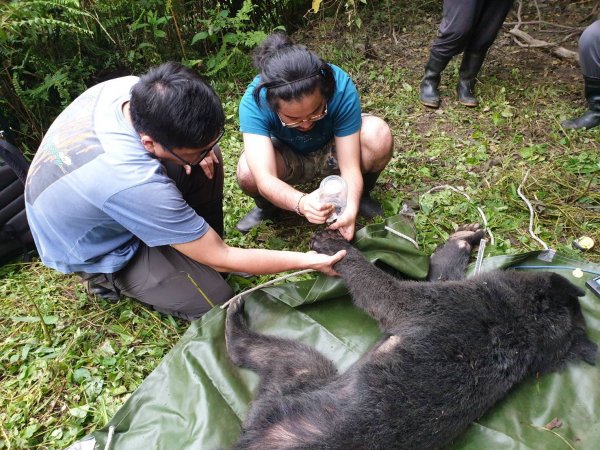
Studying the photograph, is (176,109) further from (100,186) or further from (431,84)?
(431,84)

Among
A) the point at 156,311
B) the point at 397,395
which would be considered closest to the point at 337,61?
the point at 156,311

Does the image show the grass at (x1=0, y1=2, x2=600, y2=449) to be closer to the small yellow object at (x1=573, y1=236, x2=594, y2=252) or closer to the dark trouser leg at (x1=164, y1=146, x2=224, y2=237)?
the small yellow object at (x1=573, y1=236, x2=594, y2=252)

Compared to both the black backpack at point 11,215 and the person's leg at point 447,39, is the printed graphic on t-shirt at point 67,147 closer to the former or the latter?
the black backpack at point 11,215

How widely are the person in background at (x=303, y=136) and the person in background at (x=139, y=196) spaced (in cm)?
59

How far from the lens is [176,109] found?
2289 millimetres

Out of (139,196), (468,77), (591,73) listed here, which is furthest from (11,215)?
(591,73)

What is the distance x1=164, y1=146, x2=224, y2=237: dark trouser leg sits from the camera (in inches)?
130

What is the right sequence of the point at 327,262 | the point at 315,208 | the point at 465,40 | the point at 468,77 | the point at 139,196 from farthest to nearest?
the point at 468,77 < the point at 465,40 < the point at 315,208 < the point at 327,262 < the point at 139,196

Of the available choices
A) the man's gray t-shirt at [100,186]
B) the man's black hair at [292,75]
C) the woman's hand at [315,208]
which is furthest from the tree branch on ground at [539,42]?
the man's gray t-shirt at [100,186]

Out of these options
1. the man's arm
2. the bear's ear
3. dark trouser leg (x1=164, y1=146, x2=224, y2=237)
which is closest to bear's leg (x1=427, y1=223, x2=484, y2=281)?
the bear's ear

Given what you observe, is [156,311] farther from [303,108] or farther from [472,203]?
[472,203]

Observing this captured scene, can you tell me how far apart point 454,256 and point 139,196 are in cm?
233

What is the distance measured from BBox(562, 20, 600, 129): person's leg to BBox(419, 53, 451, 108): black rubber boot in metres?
1.48

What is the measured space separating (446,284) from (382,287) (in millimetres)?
407
